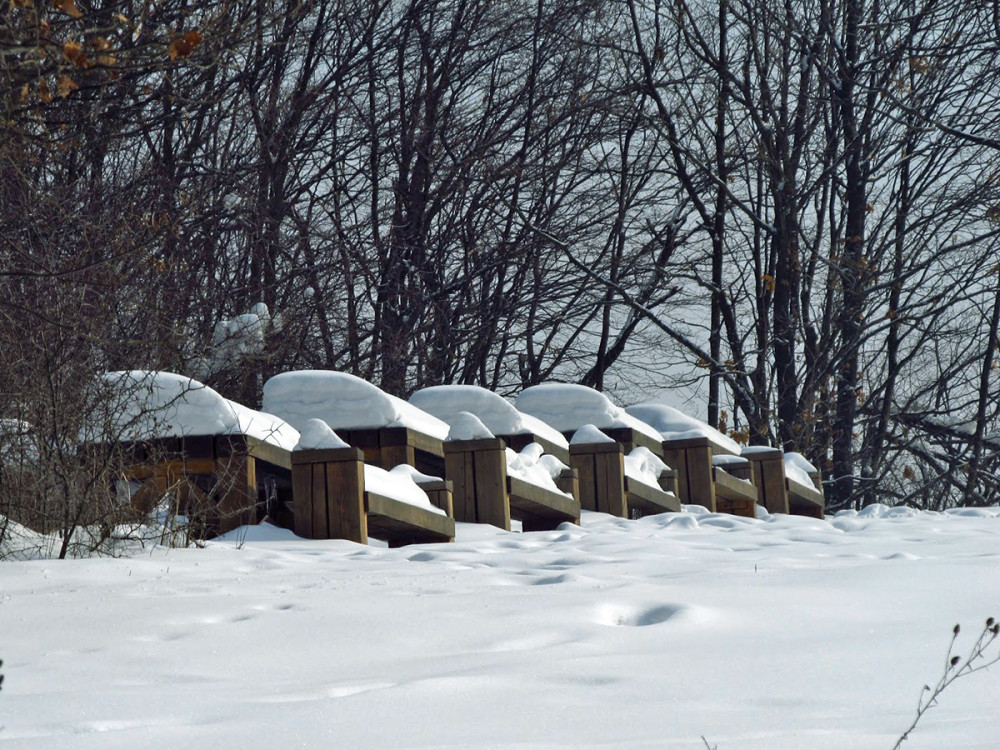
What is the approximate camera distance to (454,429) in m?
7.17

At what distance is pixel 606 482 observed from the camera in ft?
26.6

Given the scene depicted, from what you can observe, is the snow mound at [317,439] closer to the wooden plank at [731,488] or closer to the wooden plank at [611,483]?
the wooden plank at [611,483]

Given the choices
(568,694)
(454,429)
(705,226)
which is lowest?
(568,694)

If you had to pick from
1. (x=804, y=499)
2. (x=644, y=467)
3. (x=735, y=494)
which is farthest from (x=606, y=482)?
(x=804, y=499)

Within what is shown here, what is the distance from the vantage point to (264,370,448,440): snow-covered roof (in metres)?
6.89

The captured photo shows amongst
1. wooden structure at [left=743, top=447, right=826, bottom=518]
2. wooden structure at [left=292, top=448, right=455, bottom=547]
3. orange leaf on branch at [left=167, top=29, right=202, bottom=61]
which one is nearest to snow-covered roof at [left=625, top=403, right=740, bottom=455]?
wooden structure at [left=743, top=447, right=826, bottom=518]

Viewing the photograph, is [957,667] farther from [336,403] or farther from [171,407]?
[336,403]

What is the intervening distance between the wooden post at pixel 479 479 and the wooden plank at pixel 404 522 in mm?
616

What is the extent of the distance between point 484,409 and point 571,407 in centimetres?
131

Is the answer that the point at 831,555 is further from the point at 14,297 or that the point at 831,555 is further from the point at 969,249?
the point at 969,249

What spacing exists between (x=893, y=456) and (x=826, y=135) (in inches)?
200

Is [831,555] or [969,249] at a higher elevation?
[969,249]

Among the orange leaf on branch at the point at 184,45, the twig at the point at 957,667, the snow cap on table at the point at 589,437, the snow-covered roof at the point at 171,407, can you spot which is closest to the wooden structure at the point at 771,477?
the snow cap on table at the point at 589,437

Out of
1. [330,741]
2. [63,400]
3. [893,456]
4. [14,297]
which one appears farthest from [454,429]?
[893,456]
